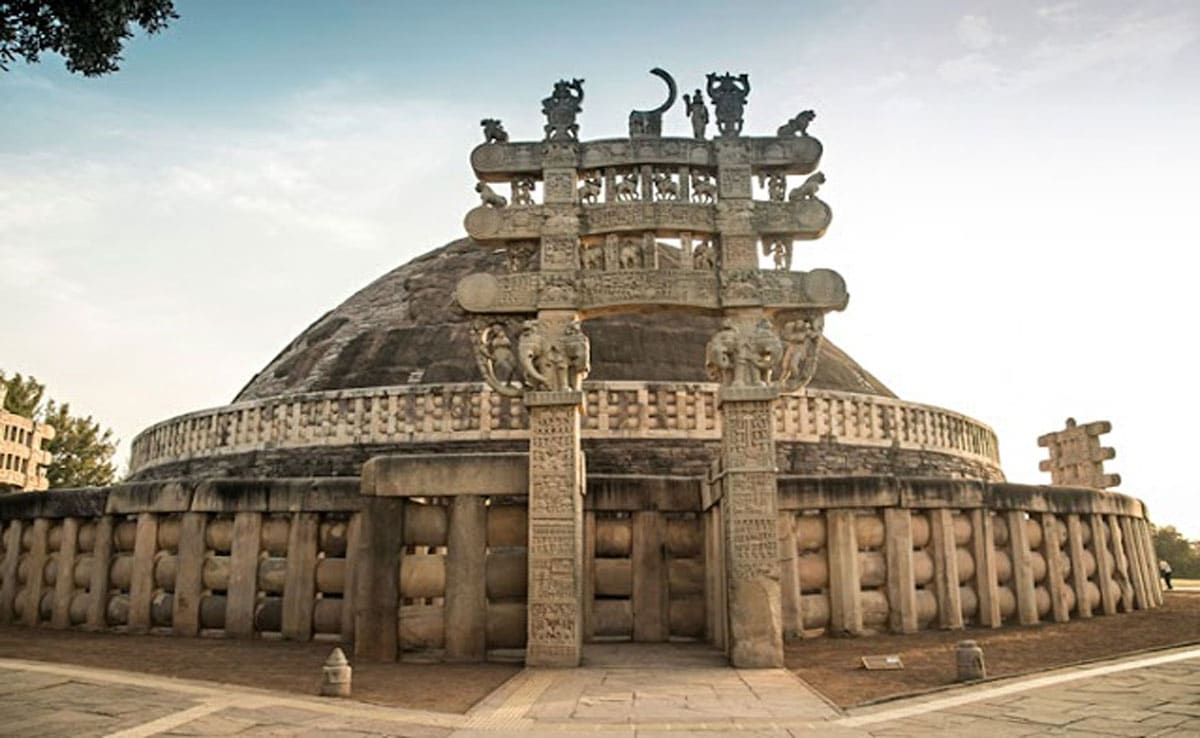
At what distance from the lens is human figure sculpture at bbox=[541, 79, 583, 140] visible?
899cm

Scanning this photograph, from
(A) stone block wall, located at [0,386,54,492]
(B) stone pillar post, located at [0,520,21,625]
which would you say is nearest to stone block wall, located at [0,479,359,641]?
(B) stone pillar post, located at [0,520,21,625]

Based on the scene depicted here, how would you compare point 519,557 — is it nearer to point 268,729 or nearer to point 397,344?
point 268,729

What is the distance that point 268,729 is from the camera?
5.12 m

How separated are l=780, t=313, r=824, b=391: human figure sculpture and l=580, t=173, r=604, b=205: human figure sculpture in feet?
7.80

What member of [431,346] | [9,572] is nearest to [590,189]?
[9,572]

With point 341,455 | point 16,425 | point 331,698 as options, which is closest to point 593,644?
point 331,698

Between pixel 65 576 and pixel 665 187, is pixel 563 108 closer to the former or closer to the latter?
pixel 665 187

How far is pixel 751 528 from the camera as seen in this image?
804 cm

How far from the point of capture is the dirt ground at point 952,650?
6.70 m

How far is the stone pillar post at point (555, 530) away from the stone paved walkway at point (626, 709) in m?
0.79

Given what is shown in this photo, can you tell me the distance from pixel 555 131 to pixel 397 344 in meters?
11.9

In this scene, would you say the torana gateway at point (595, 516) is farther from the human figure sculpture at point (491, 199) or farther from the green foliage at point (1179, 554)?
the green foliage at point (1179, 554)

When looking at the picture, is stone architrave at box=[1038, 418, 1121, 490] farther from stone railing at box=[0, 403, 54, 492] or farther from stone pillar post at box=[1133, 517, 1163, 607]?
stone railing at box=[0, 403, 54, 492]

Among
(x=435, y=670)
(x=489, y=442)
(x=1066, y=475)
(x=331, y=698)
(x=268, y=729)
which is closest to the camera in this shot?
(x=268, y=729)
